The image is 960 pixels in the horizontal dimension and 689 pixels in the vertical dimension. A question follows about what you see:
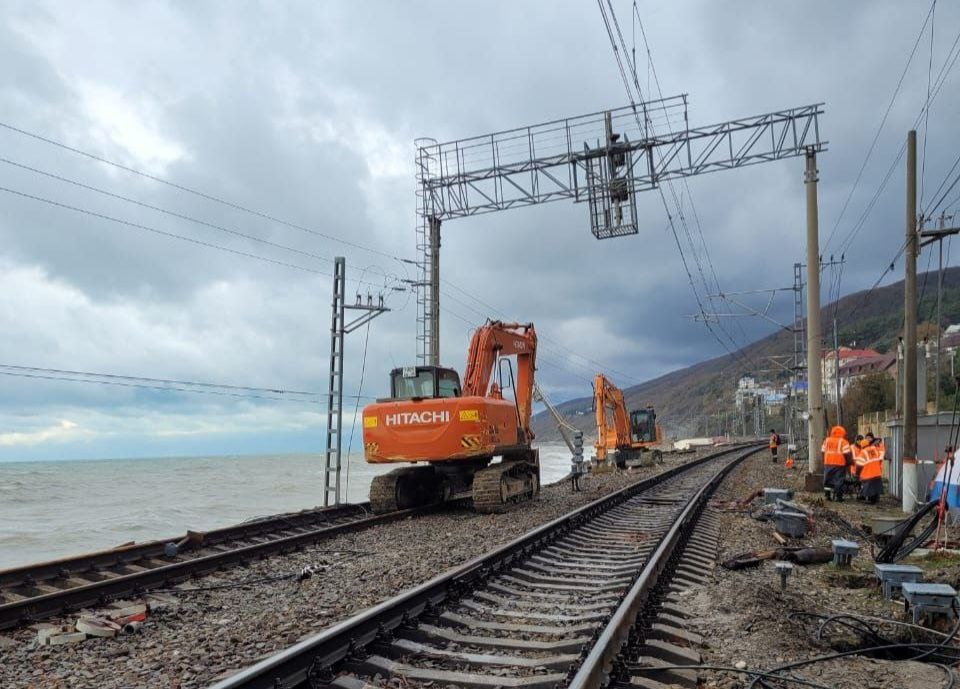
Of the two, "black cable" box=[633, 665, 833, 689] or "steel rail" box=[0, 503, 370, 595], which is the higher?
"black cable" box=[633, 665, 833, 689]

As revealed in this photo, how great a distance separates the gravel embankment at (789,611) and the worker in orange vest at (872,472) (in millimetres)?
7552

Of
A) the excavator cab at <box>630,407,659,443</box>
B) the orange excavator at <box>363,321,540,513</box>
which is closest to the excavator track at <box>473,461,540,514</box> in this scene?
the orange excavator at <box>363,321,540,513</box>

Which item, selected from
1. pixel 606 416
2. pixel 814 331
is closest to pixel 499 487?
pixel 814 331

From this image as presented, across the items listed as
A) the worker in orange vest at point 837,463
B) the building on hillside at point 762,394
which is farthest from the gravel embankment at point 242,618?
the building on hillside at point 762,394

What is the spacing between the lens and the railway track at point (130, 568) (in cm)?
693

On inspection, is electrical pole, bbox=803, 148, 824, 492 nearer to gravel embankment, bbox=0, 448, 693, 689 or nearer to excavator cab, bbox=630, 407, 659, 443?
gravel embankment, bbox=0, 448, 693, 689

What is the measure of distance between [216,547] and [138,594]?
114 inches

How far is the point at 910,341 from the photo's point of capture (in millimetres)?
15852

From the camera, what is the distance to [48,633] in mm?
5984

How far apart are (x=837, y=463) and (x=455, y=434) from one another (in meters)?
11.5

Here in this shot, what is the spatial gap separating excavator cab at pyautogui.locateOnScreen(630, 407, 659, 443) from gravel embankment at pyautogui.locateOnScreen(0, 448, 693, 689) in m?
26.2

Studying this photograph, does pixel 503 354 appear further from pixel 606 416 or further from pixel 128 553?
pixel 606 416

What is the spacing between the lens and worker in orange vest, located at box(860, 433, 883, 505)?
18234mm

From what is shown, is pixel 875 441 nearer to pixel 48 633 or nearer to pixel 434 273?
pixel 434 273
